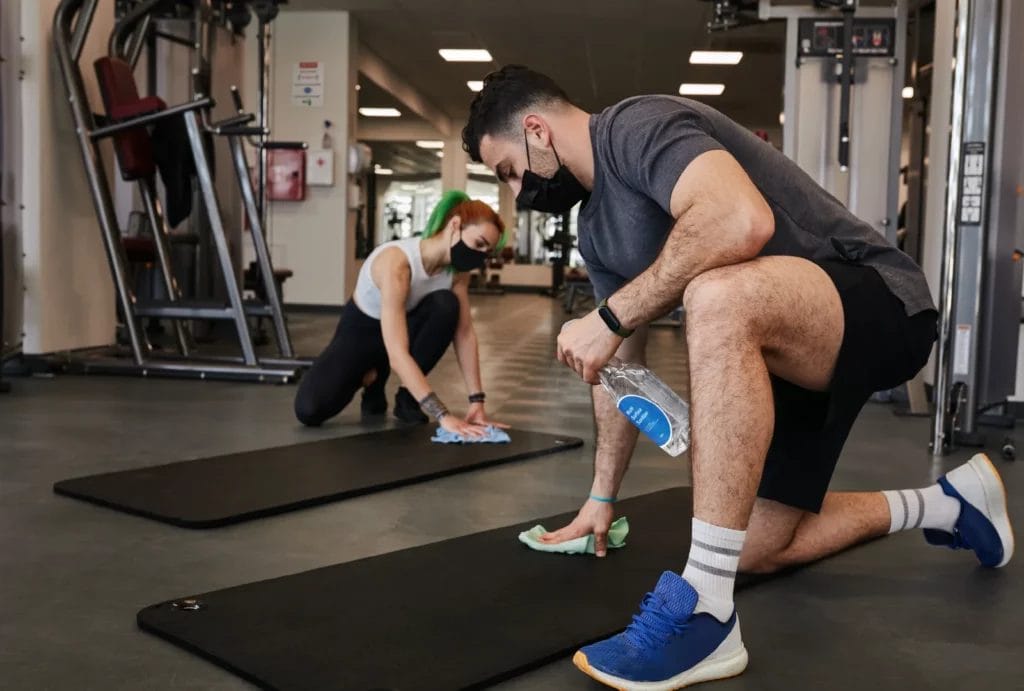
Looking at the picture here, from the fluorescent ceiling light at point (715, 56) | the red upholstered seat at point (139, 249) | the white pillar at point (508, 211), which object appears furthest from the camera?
the white pillar at point (508, 211)

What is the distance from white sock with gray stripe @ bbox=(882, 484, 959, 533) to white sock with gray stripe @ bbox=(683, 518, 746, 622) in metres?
0.66

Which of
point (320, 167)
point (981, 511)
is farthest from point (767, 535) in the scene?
point (320, 167)

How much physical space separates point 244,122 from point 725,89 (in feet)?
29.6

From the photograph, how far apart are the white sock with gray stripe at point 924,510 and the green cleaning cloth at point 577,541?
486 millimetres

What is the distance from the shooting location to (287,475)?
100 inches

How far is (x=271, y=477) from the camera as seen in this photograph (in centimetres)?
252

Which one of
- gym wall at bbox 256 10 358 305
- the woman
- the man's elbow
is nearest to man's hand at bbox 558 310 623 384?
the man's elbow

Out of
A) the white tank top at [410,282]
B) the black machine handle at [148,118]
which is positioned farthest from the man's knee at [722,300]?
the black machine handle at [148,118]

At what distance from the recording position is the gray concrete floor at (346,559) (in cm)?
137

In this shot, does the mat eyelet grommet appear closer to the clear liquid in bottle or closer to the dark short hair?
the clear liquid in bottle

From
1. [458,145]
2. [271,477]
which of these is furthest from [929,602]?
[458,145]

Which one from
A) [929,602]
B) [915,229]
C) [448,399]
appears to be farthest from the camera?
[915,229]

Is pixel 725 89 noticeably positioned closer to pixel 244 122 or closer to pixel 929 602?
pixel 244 122

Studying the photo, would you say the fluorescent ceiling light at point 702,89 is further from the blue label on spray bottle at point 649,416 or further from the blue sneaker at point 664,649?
the blue sneaker at point 664,649
